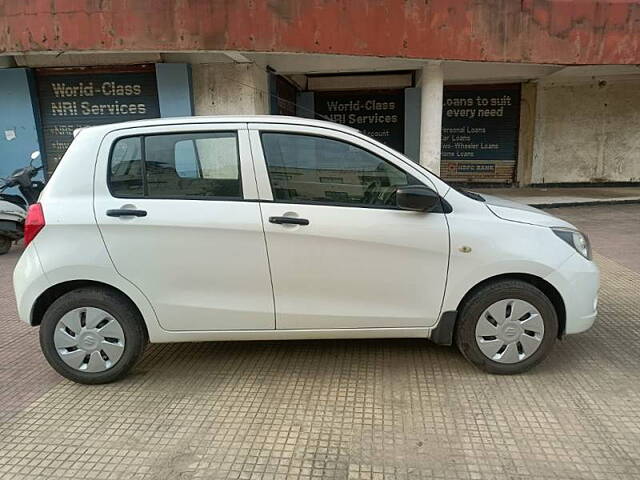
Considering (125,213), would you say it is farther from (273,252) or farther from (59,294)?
(273,252)

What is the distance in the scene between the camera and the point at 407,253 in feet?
9.86

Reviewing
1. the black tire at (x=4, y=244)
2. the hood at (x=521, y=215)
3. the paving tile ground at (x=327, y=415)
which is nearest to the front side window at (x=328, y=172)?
the hood at (x=521, y=215)

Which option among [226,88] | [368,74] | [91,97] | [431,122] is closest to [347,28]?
[226,88]

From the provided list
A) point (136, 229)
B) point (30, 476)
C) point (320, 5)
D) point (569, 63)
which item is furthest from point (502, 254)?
point (569, 63)

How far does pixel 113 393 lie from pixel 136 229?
3.74ft

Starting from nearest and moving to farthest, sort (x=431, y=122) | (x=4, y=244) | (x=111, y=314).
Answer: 1. (x=111, y=314)
2. (x=4, y=244)
3. (x=431, y=122)

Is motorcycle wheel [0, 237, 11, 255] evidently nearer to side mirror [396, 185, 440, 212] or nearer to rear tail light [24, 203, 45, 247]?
rear tail light [24, 203, 45, 247]

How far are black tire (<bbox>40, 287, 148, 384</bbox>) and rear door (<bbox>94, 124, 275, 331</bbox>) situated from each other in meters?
0.19

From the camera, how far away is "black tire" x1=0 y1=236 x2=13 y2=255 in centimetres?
718

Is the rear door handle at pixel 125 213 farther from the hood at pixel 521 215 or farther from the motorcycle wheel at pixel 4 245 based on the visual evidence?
the motorcycle wheel at pixel 4 245

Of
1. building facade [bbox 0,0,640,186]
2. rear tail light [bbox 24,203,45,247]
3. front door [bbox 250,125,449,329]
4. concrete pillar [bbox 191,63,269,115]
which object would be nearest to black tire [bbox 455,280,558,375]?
front door [bbox 250,125,449,329]

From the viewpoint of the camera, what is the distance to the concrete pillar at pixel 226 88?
29.7ft

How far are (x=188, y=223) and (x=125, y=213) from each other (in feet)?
1.37

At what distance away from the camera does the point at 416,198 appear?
2908mm
